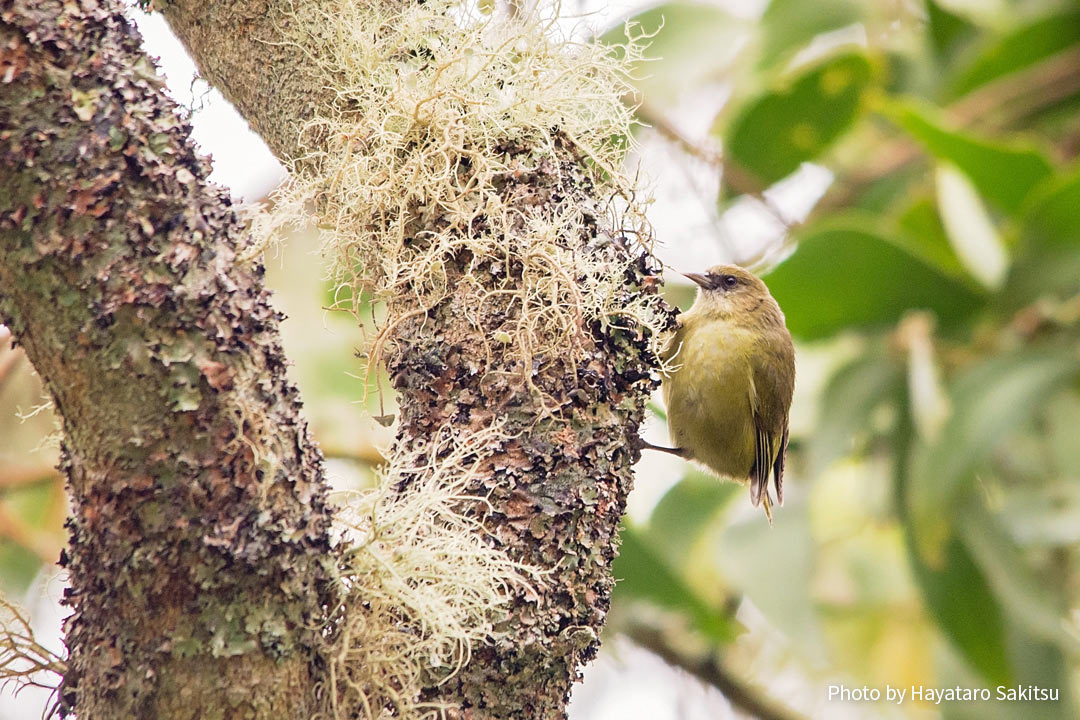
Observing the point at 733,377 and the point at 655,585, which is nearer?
the point at 733,377

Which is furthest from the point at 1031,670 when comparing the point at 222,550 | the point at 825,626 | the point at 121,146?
the point at 121,146

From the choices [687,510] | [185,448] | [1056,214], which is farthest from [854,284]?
[185,448]

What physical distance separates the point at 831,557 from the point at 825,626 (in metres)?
0.30

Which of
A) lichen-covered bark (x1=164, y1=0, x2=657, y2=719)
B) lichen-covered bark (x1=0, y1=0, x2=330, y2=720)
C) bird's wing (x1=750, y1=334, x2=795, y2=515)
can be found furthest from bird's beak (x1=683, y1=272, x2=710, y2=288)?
lichen-covered bark (x1=0, y1=0, x2=330, y2=720)

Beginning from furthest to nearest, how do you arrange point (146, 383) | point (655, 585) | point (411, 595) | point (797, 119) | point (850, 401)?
point (797, 119) < point (850, 401) < point (655, 585) < point (411, 595) < point (146, 383)

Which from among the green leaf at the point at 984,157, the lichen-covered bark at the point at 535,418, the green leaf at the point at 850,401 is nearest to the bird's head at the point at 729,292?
the green leaf at the point at 850,401

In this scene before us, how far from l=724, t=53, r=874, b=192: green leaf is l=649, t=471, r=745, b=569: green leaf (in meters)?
1.16

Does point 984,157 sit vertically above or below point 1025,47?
below

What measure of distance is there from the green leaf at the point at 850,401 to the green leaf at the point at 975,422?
25 centimetres

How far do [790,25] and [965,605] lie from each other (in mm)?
2164

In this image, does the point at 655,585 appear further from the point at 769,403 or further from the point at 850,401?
the point at 850,401

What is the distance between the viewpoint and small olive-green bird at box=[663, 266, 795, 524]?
3434 mm

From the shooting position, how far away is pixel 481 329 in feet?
5.65

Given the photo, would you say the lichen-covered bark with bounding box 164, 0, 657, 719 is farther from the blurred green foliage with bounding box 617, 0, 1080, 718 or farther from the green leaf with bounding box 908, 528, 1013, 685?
the green leaf with bounding box 908, 528, 1013, 685
